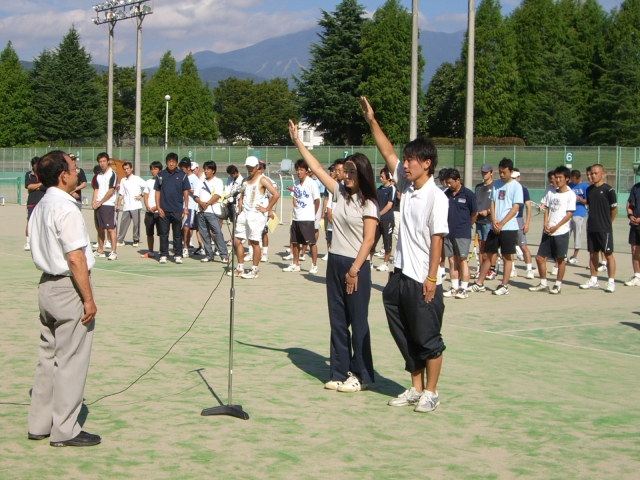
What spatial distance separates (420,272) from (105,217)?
11852mm

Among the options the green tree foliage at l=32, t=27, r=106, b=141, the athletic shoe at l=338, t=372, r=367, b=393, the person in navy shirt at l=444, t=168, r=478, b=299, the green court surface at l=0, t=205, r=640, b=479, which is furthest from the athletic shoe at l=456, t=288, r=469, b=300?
the green tree foliage at l=32, t=27, r=106, b=141

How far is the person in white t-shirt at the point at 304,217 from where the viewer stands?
51.2 feet

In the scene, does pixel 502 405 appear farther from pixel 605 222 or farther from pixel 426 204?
pixel 605 222

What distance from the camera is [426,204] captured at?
649 centimetres

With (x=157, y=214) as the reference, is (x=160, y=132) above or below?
above

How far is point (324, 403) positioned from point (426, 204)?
184 cm

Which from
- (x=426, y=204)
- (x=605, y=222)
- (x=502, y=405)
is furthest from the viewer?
(x=605, y=222)

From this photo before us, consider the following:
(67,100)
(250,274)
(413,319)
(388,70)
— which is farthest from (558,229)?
(67,100)

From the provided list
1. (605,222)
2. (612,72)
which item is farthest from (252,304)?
(612,72)

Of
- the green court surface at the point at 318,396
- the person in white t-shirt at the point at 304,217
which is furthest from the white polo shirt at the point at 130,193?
the green court surface at the point at 318,396

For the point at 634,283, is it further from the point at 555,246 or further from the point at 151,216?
the point at 151,216

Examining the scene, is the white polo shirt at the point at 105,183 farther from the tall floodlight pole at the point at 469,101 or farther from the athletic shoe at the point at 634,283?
the athletic shoe at the point at 634,283

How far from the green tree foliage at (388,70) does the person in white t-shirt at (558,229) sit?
59.0m

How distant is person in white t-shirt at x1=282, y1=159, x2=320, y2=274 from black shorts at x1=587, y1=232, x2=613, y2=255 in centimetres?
487
